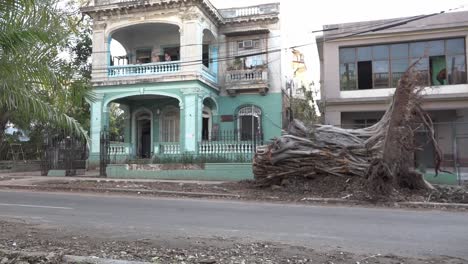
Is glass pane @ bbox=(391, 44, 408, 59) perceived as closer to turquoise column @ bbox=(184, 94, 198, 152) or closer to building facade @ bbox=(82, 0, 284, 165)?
building facade @ bbox=(82, 0, 284, 165)

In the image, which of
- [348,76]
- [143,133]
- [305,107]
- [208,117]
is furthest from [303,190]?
[305,107]

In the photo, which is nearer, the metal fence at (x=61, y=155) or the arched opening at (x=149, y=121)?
the metal fence at (x=61, y=155)

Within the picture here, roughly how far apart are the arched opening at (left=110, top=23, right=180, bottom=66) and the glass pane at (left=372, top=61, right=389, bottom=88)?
10.9 metres

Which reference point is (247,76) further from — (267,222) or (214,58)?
(267,222)

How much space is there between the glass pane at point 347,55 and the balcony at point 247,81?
4168mm

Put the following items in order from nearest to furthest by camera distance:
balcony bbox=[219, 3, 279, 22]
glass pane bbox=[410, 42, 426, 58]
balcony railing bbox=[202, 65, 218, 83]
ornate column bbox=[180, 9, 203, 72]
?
glass pane bbox=[410, 42, 426, 58] < ornate column bbox=[180, 9, 203, 72] < balcony railing bbox=[202, 65, 218, 83] < balcony bbox=[219, 3, 279, 22]

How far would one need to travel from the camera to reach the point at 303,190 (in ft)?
50.4

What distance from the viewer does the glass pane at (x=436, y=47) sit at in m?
22.2

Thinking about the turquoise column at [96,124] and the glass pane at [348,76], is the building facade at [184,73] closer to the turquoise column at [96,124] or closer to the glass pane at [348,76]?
the turquoise column at [96,124]

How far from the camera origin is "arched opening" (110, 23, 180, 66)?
2589 cm

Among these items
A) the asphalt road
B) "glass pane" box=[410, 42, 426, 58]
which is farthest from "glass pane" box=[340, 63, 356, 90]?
the asphalt road

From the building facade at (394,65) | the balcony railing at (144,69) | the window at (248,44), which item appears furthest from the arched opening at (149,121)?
the building facade at (394,65)

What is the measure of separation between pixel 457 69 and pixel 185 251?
66.2 ft

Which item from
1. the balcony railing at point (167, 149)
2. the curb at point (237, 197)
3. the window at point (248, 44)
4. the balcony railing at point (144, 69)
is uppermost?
the window at point (248, 44)
